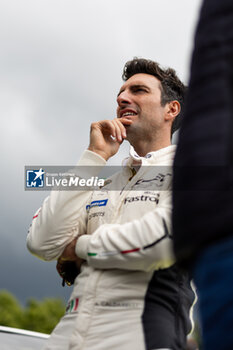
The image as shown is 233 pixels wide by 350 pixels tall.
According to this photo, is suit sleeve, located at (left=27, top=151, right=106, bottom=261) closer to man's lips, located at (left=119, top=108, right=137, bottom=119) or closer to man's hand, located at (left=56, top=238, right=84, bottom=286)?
man's hand, located at (left=56, top=238, right=84, bottom=286)

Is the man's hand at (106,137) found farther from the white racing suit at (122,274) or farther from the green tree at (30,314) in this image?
the green tree at (30,314)

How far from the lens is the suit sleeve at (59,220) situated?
8.41ft

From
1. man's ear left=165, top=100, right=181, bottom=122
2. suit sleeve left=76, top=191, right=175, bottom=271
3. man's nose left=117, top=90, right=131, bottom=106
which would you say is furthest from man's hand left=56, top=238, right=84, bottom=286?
man's ear left=165, top=100, right=181, bottom=122

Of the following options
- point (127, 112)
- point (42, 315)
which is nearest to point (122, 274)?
point (127, 112)

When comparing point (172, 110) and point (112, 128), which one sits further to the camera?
point (172, 110)

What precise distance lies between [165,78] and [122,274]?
6.10 feet

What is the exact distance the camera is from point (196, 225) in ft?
2.91

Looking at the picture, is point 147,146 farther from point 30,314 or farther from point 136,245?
point 30,314

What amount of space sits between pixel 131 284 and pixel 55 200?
689 millimetres

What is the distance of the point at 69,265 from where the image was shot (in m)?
2.76

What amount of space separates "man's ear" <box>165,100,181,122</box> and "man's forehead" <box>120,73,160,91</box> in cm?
19

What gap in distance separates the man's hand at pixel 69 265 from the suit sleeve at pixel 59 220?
4cm

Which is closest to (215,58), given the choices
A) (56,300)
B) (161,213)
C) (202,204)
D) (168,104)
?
(202,204)

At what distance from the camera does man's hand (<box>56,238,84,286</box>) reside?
2.59 m
